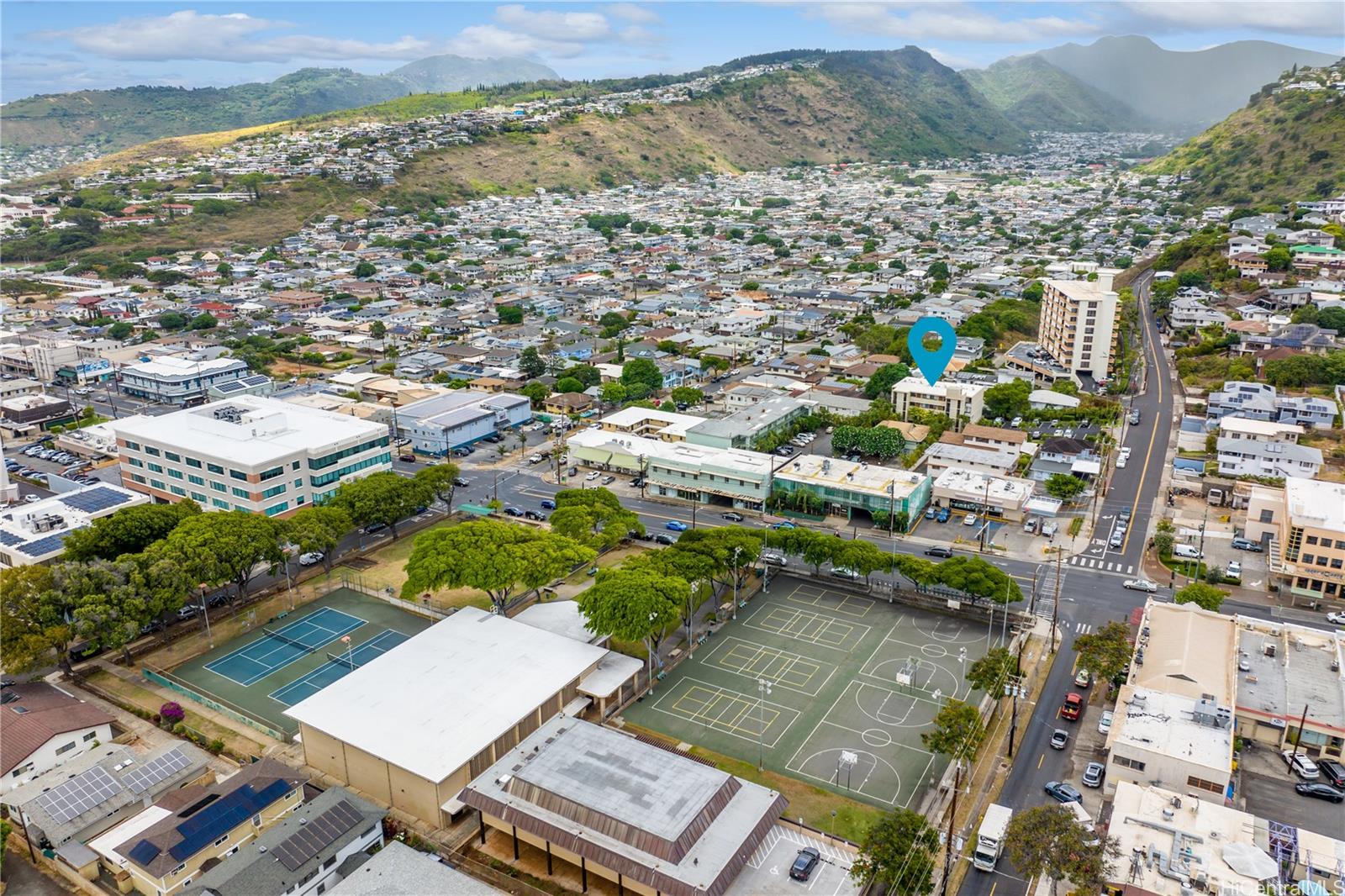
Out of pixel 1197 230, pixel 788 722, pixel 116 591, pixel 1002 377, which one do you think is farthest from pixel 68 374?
pixel 1197 230

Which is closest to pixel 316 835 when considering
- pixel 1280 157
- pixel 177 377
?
pixel 177 377

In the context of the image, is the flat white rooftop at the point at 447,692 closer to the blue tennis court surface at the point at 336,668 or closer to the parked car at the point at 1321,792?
the blue tennis court surface at the point at 336,668

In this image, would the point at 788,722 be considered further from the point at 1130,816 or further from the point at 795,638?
the point at 1130,816

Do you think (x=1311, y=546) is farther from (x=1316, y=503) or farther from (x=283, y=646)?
(x=283, y=646)

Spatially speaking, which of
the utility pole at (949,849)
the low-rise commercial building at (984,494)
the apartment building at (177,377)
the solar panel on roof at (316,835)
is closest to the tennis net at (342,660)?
the solar panel on roof at (316,835)

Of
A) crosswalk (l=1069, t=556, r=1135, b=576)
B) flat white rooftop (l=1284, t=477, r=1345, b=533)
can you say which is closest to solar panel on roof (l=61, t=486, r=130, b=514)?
crosswalk (l=1069, t=556, r=1135, b=576)

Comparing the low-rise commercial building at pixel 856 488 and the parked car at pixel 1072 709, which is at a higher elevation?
the low-rise commercial building at pixel 856 488
